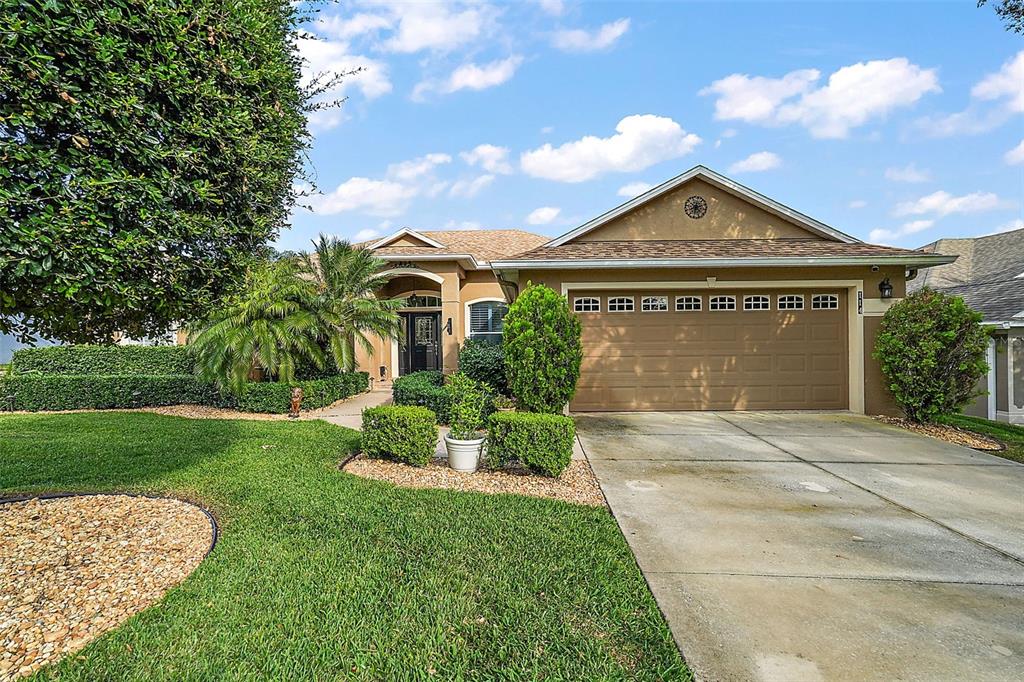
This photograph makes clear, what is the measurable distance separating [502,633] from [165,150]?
10.0 feet

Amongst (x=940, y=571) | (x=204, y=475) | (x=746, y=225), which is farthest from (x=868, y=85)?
(x=204, y=475)

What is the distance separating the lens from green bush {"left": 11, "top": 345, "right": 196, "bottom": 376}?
12.8 m

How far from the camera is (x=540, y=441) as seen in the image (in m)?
5.16

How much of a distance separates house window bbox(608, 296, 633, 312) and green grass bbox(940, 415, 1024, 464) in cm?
565

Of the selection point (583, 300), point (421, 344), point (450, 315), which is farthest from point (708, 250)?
point (421, 344)

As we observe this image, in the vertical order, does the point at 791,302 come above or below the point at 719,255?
below

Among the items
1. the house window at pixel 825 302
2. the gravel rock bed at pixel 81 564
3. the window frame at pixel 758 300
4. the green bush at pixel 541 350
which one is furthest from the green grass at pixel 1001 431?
the gravel rock bed at pixel 81 564

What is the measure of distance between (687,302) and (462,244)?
8971 millimetres

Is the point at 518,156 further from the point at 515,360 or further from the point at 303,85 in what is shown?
the point at 303,85

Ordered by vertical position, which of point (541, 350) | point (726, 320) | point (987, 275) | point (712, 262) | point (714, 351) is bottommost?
point (714, 351)

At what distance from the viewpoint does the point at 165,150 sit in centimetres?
234

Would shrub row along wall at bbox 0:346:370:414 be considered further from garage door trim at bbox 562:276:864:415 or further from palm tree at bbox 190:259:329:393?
garage door trim at bbox 562:276:864:415

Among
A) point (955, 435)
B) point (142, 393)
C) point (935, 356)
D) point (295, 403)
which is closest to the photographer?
point (955, 435)

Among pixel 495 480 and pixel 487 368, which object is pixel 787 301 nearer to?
pixel 487 368
